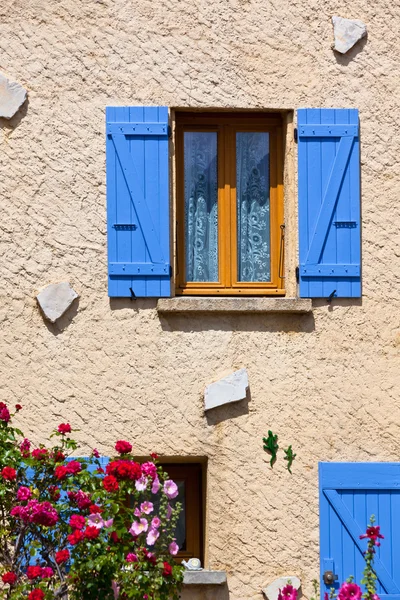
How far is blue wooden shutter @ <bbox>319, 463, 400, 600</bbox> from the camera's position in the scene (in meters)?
7.00

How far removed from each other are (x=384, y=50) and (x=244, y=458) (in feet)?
8.45

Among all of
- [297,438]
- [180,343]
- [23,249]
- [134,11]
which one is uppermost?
[134,11]

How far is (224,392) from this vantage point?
278 inches

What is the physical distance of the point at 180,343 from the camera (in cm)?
712

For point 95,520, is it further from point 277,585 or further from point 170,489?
point 277,585

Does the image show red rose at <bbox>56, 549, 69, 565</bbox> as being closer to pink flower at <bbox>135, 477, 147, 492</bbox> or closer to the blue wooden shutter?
pink flower at <bbox>135, 477, 147, 492</bbox>

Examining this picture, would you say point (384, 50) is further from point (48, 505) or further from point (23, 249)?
point (48, 505)

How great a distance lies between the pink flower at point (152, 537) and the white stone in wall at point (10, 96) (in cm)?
275

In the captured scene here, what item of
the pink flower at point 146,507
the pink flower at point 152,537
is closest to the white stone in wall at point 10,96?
the pink flower at point 146,507

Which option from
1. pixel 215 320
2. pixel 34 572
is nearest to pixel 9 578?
pixel 34 572

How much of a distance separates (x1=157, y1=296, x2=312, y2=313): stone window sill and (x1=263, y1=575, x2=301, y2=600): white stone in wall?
154 cm

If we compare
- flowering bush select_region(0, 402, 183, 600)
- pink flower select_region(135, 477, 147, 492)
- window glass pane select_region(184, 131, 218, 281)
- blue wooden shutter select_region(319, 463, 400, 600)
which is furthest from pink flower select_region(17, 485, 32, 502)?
window glass pane select_region(184, 131, 218, 281)

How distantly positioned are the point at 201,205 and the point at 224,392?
47.9 inches

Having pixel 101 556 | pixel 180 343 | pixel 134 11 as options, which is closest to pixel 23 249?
pixel 180 343
